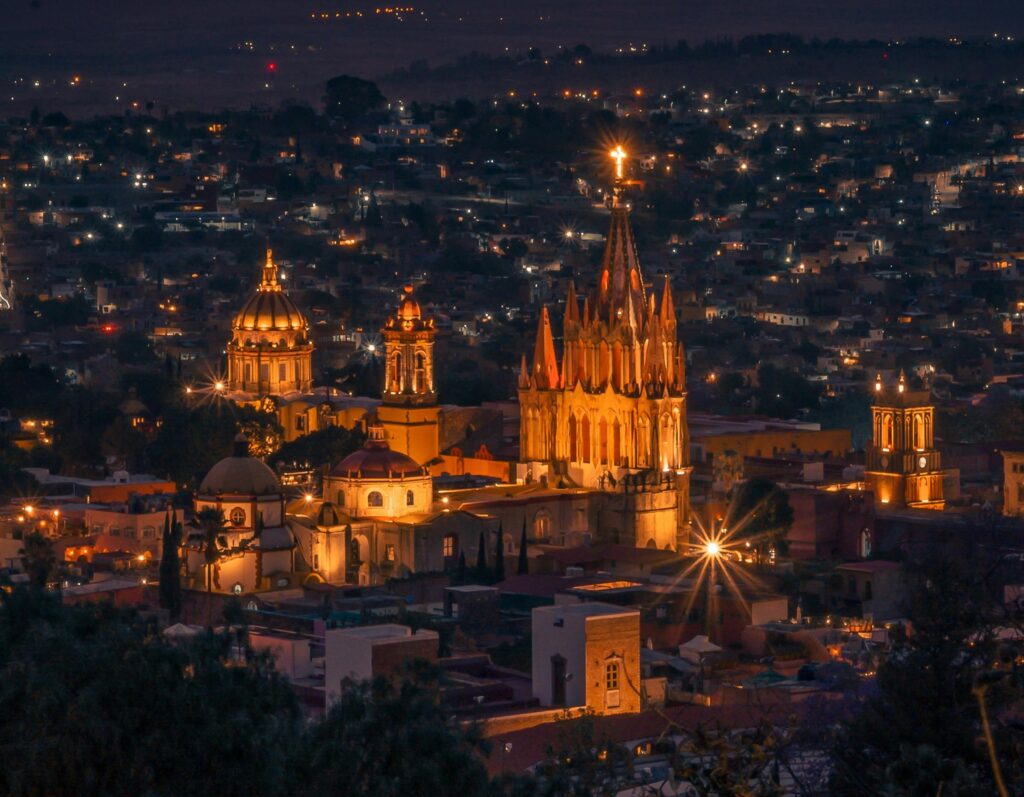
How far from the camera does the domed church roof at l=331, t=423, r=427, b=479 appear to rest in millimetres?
57375

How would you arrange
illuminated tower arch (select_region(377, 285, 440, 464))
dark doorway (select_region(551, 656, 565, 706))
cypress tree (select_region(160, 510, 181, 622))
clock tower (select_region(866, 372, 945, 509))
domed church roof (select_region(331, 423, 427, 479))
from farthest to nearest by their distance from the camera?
1. illuminated tower arch (select_region(377, 285, 440, 464))
2. clock tower (select_region(866, 372, 945, 509))
3. domed church roof (select_region(331, 423, 427, 479))
4. cypress tree (select_region(160, 510, 181, 622))
5. dark doorway (select_region(551, 656, 565, 706))

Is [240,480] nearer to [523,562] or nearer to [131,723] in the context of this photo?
[523,562]

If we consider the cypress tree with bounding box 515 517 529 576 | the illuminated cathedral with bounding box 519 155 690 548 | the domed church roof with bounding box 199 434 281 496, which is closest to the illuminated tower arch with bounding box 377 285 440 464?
the illuminated cathedral with bounding box 519 155 690 548

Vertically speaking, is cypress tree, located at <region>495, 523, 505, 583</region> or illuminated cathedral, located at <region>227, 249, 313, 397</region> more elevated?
illuminated cathedral, located at <region>227, 249, 313, 397</region>

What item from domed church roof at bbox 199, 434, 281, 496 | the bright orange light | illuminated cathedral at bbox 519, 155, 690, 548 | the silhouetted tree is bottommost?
domed church roof at bbox 199, 434, 281, 496

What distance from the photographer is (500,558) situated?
55750 mm

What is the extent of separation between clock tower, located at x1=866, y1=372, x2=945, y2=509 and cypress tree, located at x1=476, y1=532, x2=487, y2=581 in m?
9.17

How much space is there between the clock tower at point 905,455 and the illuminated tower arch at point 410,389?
289 inches

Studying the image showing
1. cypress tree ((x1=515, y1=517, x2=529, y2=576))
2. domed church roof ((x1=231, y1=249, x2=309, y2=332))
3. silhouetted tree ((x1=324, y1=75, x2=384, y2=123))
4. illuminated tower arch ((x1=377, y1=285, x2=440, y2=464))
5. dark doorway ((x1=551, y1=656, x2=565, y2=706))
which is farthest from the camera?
silhouetted tree ((x1=324, y1=75, x2=384, y2=123))

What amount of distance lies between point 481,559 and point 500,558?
27 cm

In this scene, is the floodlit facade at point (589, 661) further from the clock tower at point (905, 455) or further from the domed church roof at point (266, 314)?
the domed church roof at point (266, 314)

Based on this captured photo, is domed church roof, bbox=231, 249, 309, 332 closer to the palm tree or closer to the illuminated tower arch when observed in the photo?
the illuminated tower arch

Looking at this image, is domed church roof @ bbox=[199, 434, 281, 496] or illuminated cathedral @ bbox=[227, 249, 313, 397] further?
illuminated cathedral @ bbox=[227, 249, 313, 397]

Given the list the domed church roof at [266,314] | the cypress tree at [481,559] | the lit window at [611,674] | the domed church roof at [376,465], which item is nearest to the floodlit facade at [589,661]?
the lit window at [611,674]
